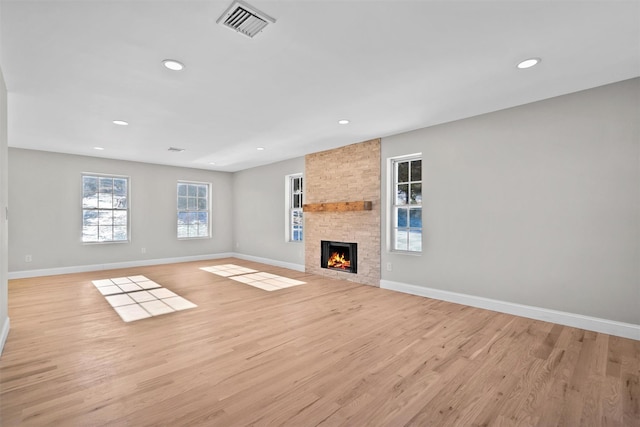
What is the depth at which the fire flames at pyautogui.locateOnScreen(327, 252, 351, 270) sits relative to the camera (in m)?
5.84

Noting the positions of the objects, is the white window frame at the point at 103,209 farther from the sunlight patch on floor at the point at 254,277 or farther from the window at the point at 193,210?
the sunlight patch on floor at the point at 254,277

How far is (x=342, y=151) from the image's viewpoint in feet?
19.2

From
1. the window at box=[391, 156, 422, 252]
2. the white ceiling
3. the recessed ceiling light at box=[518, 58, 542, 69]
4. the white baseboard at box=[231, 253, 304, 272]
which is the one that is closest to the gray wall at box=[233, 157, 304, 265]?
the white baseboard at box=[231, 253, 304, 272]

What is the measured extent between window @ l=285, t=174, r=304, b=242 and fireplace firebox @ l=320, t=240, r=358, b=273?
1.08 meters

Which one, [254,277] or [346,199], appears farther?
[254,277]

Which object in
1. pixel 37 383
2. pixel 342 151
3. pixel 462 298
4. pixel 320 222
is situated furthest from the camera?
pixel 320 222

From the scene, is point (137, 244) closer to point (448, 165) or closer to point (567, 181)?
point (448, 165)

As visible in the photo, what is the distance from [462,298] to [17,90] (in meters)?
5.80

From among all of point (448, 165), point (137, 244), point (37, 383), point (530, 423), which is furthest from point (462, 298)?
point (137, 244)

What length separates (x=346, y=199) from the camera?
5.76m

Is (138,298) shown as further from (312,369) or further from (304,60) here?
(304,60)

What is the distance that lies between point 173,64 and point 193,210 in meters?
6.28

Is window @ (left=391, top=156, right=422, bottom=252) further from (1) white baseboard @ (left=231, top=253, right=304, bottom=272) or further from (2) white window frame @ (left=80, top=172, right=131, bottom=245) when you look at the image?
(2) white window frame @ (left=80, top=172, right=131, bottom=245)

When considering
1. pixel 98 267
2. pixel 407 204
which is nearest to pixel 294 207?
pixel 407 204
